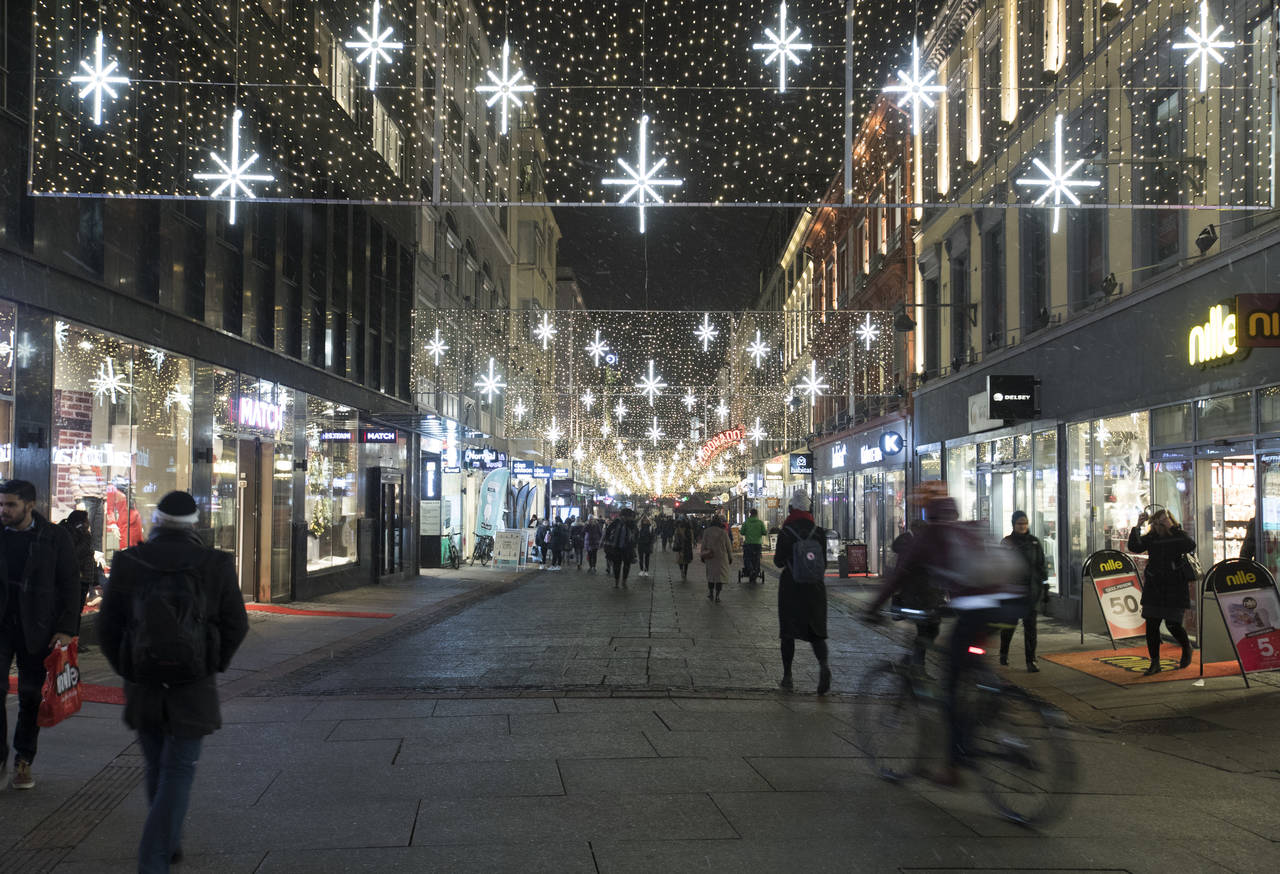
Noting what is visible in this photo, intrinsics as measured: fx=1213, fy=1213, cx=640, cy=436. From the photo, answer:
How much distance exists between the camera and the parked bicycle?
605 centimetres

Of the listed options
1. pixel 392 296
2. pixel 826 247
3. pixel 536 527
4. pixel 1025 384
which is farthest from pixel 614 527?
pixel 826 247

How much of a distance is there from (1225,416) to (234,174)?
11.2m

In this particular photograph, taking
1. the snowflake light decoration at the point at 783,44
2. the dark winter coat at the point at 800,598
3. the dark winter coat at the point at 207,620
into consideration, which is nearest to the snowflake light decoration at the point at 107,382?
the dark winter coat at the point at 800,598

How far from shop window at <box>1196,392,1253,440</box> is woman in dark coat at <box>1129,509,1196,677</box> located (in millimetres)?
2320

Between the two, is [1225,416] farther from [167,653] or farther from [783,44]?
[167,653]

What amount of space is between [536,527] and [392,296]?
50.0 ft

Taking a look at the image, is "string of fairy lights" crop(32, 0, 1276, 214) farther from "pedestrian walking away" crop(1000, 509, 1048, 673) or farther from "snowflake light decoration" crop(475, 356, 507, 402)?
"snowflake light decoration" crop(475, 356, 507, 402)

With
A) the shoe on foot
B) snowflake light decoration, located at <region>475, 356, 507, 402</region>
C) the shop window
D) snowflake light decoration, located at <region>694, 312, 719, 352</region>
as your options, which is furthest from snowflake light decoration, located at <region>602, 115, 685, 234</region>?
snowflake light decoration, located at <region>475, 356, 507, 402</region>

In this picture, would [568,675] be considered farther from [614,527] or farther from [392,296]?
[392,296]

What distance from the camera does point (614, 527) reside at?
93.2 feet

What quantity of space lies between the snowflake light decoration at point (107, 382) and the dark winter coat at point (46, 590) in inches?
310

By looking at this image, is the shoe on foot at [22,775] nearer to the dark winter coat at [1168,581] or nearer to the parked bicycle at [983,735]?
the parked bicycle at [983,735]

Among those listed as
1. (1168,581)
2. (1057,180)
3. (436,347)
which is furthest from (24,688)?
(436,347)

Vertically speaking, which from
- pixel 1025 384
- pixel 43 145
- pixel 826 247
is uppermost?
pixel 826 247
